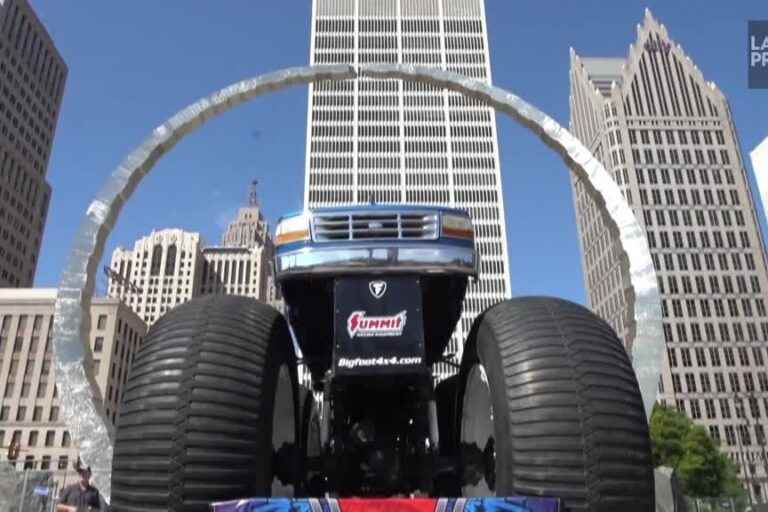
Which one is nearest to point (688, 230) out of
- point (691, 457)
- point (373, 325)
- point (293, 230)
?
point (691, 457)

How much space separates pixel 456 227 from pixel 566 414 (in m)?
1.73

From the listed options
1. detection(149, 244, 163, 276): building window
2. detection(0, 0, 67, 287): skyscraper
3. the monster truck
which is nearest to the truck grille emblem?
the monster truck

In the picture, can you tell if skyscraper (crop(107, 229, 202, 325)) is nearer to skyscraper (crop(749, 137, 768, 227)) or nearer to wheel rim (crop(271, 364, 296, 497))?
skyscraper (crop(749, 137, 768, 227))

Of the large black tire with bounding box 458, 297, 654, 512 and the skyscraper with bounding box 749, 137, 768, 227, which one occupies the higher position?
the skyscraper with bounding box 749, 137, 768, 227

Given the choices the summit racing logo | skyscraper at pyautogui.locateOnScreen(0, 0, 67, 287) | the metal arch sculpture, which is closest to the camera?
the summit racing logo

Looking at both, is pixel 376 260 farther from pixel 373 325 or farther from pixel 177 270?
pixel 177 270

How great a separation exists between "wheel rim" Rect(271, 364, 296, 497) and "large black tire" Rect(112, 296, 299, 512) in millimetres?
565

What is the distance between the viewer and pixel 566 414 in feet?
11.0

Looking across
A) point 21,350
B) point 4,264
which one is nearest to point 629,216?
point 21,350

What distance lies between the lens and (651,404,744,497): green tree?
48.9 metres

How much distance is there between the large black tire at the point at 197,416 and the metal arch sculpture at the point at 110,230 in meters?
1.72

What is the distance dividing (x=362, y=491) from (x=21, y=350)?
10464cm

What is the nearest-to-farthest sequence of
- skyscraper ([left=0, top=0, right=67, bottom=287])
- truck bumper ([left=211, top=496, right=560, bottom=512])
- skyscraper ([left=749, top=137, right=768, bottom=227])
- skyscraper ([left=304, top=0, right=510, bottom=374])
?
truck bumper ([left=211, top=496, right=560, bottom=512]) < skyscraper ([left=749, top=137, right=768, bottom=227]) < skyscraper ([left=0, top=0, right=67, bottom=287]) < skyscraper ([left=304, top=0, right=510, bottom=374])

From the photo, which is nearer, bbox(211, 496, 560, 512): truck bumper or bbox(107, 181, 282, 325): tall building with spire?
bbox(211, 496, 560, 512): truck bumper
